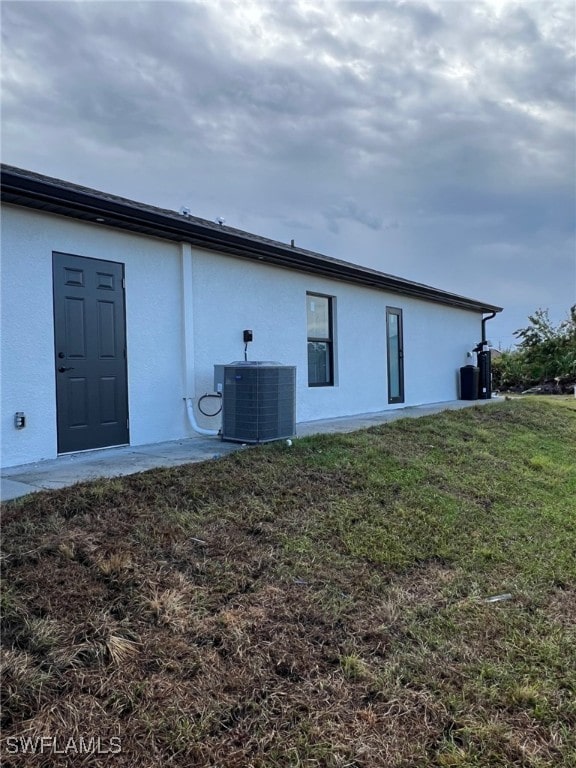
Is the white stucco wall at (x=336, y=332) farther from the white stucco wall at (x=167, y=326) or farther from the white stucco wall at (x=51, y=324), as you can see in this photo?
the white stucco wall at (x=51, y=324)

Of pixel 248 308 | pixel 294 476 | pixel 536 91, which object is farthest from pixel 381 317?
pixel 294 476

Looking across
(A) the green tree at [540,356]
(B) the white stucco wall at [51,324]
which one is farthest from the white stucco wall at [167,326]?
(A) the green tree at [540,356]

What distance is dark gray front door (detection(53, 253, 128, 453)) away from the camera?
5.13 metres

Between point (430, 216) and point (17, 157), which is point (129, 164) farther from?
point (430, 216)

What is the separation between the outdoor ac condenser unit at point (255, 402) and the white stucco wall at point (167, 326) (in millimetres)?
775

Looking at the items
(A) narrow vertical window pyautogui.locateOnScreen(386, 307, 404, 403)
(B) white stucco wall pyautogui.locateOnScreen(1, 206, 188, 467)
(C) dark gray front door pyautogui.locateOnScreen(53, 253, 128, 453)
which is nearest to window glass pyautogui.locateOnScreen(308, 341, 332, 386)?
(A) narrow vertical window pyautogui.locateOnScreen(386, 307, 404, 403)

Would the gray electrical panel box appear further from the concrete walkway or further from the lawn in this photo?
the lawn

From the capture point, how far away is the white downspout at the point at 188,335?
20.6ft

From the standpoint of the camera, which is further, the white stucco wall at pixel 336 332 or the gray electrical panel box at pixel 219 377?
the white stucco wall at pixel 336 332

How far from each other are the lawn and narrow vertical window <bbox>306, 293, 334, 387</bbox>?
4.25m

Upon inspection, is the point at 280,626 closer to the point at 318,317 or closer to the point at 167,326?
the point at 167,326

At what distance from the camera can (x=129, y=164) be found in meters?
9.59

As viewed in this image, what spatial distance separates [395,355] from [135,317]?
20.6 feet

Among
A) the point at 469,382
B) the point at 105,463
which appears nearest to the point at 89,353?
the point at 105,463
